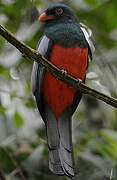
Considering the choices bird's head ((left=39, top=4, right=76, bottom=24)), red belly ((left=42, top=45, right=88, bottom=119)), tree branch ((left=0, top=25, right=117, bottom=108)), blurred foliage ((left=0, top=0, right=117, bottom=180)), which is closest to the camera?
tree branch ((left=0, top=25, right=117, bottom=108))

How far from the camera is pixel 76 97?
15.3 ft

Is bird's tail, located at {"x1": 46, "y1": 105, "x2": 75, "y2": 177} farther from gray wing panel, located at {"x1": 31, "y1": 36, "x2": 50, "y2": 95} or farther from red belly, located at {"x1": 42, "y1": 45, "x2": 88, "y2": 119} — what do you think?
gray wing panel, located at {"x1": 31, "y1": 36, "x2": 50, "y2": 95}

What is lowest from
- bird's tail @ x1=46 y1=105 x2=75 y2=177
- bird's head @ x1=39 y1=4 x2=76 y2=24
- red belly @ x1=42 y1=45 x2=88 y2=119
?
bird's tail @ x1=46 y1=105 x2=75 y2=177

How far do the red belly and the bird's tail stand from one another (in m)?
0.08

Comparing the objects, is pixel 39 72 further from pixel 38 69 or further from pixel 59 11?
pixel 59 11

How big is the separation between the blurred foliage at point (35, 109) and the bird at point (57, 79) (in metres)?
0.18

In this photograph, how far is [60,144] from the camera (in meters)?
4.23

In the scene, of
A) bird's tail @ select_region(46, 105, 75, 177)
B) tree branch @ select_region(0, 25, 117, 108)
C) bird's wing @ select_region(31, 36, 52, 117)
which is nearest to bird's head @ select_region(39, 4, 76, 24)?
bird's wing @ select_region(31, 36, 52, 117)

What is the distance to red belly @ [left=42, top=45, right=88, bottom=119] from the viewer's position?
4.47m

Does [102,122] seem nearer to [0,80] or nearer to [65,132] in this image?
[0,80]

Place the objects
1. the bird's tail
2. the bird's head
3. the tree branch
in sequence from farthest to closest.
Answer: the bird's head < the bird's tail < the tree branch

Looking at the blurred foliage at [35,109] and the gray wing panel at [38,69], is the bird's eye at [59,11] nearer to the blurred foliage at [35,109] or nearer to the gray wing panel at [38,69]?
the blurred foliage at [35,109]

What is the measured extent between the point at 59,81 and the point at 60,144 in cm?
54

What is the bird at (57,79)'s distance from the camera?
4332 mm
